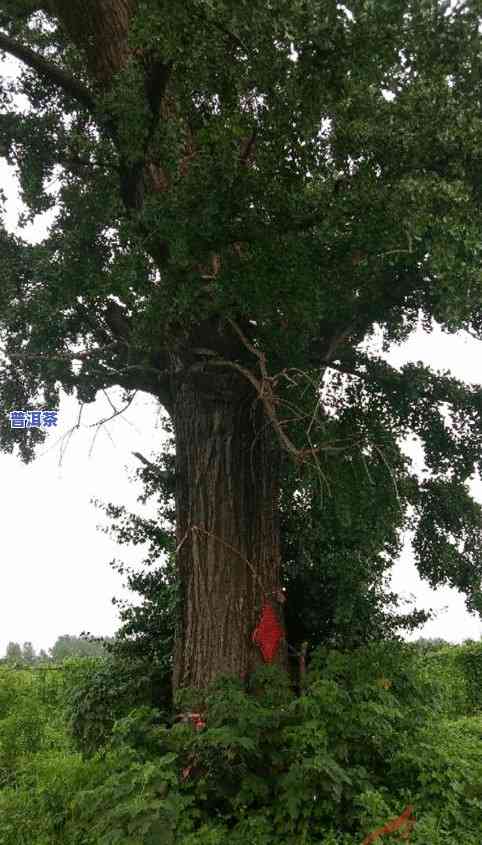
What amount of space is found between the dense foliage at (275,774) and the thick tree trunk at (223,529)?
54cm

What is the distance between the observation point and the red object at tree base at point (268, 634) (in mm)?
6781

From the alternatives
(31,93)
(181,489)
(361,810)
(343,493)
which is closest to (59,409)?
(181,489)

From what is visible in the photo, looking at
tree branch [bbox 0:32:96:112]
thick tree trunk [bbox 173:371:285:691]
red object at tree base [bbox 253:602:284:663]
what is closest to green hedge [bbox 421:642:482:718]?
red object at tree base [bbox 253:602:284:663]

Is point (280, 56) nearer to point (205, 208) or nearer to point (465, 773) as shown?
point (205, 208)

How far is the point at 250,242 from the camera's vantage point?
6.05 meters

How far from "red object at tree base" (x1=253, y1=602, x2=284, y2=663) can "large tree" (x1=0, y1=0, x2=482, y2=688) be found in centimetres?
11

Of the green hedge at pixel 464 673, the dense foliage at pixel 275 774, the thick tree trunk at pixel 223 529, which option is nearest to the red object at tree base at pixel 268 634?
the thick tree trunk at pixel 223 529

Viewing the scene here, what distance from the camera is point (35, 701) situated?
1138 centimetres

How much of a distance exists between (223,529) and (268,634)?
117cm

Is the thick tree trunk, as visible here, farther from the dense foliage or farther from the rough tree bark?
the dense foliage

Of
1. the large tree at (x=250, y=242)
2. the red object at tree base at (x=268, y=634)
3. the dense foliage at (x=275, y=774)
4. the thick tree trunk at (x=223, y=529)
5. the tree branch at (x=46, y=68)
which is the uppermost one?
the tree branch at (x=46, y=68)

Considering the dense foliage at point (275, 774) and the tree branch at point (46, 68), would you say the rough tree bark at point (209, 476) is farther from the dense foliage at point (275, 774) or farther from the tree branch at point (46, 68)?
the dense foliage at point (275, 774)

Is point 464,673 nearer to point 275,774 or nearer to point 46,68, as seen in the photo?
point 275,774

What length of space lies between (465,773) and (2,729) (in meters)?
6.62
